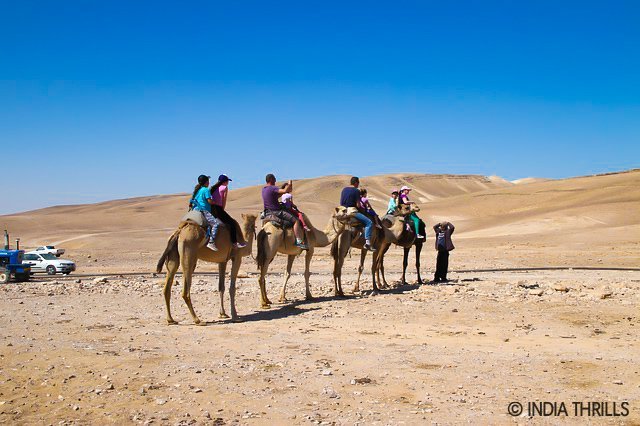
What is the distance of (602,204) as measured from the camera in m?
58.5

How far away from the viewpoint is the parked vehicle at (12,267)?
26.9 m

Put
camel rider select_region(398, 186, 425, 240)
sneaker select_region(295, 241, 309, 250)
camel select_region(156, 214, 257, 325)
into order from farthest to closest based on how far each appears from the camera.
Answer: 1. camel rider select_region(398, 186, 425, 240)
2. sneaker select_region(295, 241, 309, 250)
3. camel select_region(156, 214, 257, 325)

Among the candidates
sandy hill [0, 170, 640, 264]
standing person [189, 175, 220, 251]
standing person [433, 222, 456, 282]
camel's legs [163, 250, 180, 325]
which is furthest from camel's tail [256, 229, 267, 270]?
sandy hill [0, 170, 640, 264]

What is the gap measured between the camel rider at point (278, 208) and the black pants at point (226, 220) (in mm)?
1958

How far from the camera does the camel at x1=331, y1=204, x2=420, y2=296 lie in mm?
17406

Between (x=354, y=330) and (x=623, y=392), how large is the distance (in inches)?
216

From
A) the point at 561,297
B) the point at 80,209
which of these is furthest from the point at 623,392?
the point at 80,209

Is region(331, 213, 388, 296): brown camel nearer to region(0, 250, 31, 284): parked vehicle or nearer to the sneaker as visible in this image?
the sneaker

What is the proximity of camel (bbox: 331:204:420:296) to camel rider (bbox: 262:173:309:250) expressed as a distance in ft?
5.90

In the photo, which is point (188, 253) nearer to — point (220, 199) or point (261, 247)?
point (220, 199)

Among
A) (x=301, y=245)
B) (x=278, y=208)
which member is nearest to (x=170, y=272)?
(x=278, y=208)

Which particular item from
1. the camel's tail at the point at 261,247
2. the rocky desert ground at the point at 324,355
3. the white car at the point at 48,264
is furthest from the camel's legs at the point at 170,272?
the white car at the point at 48,264

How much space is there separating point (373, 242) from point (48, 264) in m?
21.9

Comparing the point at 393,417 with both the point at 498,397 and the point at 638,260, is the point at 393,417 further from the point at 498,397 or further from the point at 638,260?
the point at 638,260
